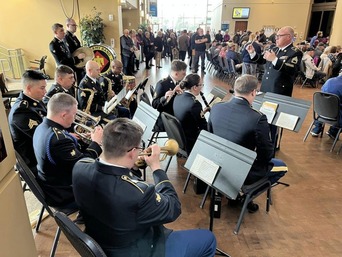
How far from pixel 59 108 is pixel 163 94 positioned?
6.27 feet

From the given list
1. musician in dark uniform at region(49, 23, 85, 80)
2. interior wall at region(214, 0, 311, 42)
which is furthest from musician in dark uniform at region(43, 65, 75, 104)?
interior wall at region(214, 0, 311, 42)

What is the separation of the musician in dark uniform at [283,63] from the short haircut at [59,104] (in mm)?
3049

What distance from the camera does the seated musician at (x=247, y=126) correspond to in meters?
2.29

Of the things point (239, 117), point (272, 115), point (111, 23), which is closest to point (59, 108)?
point (239, 117)

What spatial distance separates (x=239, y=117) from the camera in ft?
7.72

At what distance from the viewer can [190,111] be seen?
117 inches

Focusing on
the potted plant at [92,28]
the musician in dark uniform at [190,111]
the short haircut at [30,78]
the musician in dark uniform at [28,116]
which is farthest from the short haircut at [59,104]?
the potted plant at [92,28]

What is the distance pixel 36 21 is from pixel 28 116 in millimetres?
7511

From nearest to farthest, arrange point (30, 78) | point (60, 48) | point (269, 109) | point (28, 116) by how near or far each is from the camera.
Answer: point (28, 116)
point (30, 78)
point (269, 109)
point (60, 48)

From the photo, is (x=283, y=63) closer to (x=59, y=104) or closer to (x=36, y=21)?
(x=59, y=104)

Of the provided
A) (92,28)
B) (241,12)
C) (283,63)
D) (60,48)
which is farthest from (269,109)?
(241,12)

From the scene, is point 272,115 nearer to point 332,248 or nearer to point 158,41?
point 332,248

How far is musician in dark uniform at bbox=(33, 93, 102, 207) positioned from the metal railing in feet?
26.3

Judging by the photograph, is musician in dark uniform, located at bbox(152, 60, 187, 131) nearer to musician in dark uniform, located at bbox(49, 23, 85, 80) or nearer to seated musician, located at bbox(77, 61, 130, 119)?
seated musician, located at bbox(77, 61, 130, 119)
